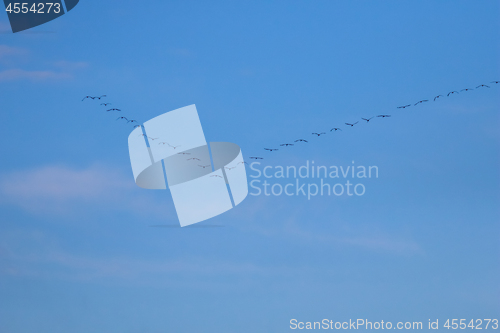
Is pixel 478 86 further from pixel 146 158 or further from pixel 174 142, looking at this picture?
pixel 146 158

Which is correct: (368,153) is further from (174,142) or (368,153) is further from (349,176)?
(174,142)

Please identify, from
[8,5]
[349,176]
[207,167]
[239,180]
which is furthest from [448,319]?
[8,5]

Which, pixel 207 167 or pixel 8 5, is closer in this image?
pixel 207 167

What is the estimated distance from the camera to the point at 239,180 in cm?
350

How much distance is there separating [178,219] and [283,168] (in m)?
0.90

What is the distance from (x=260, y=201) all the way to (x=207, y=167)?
1.59ft

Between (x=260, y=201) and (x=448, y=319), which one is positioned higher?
(x=260, y=201)

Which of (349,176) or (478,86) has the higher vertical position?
(478,86)

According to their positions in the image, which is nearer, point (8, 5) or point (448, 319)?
point (448, 319)

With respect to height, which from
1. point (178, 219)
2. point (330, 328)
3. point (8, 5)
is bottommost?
point (330, 328)

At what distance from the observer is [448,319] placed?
339 centimetres

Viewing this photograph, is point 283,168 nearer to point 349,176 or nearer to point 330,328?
point 349,176

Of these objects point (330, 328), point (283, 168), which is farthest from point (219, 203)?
point (330, 328)

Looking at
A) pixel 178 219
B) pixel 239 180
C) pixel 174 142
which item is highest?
pixel 174 142
